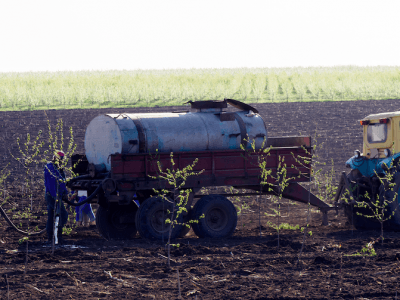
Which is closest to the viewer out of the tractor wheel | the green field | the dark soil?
the dark soil

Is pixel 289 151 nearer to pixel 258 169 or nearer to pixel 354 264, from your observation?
pixel 258 169

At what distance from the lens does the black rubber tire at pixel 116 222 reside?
13078mm

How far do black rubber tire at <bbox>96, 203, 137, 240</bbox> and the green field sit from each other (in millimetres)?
22932

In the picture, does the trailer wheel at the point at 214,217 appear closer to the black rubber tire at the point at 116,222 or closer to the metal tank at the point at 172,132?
the metal tank at the point at 172,132

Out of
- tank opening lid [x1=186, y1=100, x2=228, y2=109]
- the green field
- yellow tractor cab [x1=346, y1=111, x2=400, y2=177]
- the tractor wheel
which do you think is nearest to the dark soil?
the tractor wheel

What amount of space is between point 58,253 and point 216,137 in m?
4.38

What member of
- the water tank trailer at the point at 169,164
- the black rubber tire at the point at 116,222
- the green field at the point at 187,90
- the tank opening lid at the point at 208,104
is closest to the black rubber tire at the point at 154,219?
the water tank trailer at the point at 169,164

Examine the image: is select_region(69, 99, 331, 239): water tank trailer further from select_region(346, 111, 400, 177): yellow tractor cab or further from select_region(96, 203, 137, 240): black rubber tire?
select_region(346, 111, 400, 177): yellow tractor cab

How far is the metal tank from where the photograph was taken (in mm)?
12430

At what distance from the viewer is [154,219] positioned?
12328mm

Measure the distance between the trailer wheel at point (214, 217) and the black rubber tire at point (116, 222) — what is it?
4.89 feet

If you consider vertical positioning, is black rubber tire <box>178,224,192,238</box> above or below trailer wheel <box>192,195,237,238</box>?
below

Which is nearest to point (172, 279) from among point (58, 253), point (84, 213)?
point (58, 253)

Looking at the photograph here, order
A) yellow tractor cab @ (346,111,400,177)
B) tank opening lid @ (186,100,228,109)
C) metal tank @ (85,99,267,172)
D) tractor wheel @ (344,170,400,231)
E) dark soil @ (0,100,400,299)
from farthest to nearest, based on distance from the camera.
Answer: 1. tank opening lid @ (186,100,228,109)
2. yellow tractor cab @ (346,111,400,177)
3. tractor wheel @ (344,170,400,231)
4. metal tank @ (85,99,267,172)
5. dark soil @ (0,100,400,299)
